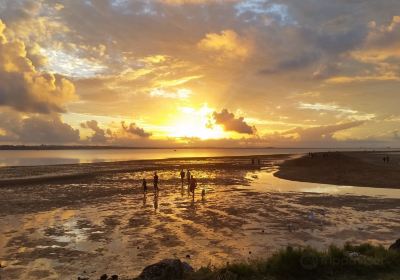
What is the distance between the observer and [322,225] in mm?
20422

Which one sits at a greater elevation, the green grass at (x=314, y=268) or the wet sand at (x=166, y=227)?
the green grass at (x=314, y=268)

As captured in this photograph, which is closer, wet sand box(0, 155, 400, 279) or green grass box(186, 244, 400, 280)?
Result: green grass box(186, 244, 400, 280)

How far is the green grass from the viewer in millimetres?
10297

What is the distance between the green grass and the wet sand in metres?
3.61

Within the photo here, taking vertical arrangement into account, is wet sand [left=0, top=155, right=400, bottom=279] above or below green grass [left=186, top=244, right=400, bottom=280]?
below

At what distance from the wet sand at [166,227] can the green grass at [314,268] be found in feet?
11.8

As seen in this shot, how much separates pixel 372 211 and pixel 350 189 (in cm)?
1350

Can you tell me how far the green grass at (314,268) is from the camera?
33.8 ft

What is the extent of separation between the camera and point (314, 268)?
1058 cm

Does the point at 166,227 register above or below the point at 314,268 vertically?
below

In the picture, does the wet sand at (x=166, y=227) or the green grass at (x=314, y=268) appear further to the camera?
the wet sand at (x=166, y=227)

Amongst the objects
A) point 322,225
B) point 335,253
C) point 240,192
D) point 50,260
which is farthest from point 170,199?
point 335,253

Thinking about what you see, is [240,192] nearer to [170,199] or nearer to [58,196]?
[170,199]

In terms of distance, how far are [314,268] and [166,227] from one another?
1112cm
